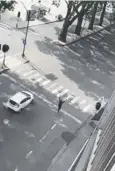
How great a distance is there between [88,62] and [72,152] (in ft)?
69.8

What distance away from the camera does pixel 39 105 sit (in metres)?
36.3

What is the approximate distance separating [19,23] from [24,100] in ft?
80.6

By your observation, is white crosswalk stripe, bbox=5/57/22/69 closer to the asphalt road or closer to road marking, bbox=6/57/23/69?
road marking, bbox=6/57/23/69

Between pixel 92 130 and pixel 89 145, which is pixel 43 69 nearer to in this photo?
pixel 92 130

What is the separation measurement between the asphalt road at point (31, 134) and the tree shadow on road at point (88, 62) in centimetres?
764

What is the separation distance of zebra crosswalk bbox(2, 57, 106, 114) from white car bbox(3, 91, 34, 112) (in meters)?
4.44

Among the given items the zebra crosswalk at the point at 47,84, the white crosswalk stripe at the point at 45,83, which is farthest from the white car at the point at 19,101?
the white crosswalk stripe at the point at 45,83

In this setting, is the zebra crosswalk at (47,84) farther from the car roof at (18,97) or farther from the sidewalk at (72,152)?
the car roof at (18,97)

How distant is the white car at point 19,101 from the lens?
33688 millimetres

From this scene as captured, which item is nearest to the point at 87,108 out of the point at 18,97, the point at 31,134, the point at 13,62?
the point at 18,97

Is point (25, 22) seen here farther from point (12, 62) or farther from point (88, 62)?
point (12, 62)

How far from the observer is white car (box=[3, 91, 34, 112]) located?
3369cm

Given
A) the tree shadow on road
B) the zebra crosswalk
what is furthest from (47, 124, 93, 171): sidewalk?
the tree shadow on road

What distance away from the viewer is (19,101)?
3391 cm
